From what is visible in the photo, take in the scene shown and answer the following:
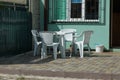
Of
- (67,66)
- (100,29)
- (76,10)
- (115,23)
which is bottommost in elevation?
(67,66)

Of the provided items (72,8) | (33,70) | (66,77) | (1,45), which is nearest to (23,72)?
(33,70)

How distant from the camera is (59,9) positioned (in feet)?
51.9

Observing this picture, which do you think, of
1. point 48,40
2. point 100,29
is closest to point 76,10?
point 100,29

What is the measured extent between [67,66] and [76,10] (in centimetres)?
484

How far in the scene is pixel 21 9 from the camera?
14875 millimetres

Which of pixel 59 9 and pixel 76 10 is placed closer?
pixel 76 10

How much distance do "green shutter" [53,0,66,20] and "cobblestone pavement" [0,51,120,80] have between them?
261 centimetres

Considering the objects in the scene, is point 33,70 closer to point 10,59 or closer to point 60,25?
point 10,59

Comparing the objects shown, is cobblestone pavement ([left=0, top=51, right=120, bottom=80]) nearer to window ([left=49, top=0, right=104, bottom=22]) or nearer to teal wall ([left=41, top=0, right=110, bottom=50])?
teal wall ([left=41, top=0, right=110, bottom=50])

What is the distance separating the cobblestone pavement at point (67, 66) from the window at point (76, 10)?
2.34 meters

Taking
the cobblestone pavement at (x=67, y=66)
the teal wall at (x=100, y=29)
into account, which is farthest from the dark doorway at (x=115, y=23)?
the cobblestone pavement at (x=67, y=66)

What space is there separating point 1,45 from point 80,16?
3911 mm

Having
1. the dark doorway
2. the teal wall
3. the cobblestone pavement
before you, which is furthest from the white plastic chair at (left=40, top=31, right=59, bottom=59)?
the dark doorway

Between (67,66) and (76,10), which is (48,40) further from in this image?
(76,10)
